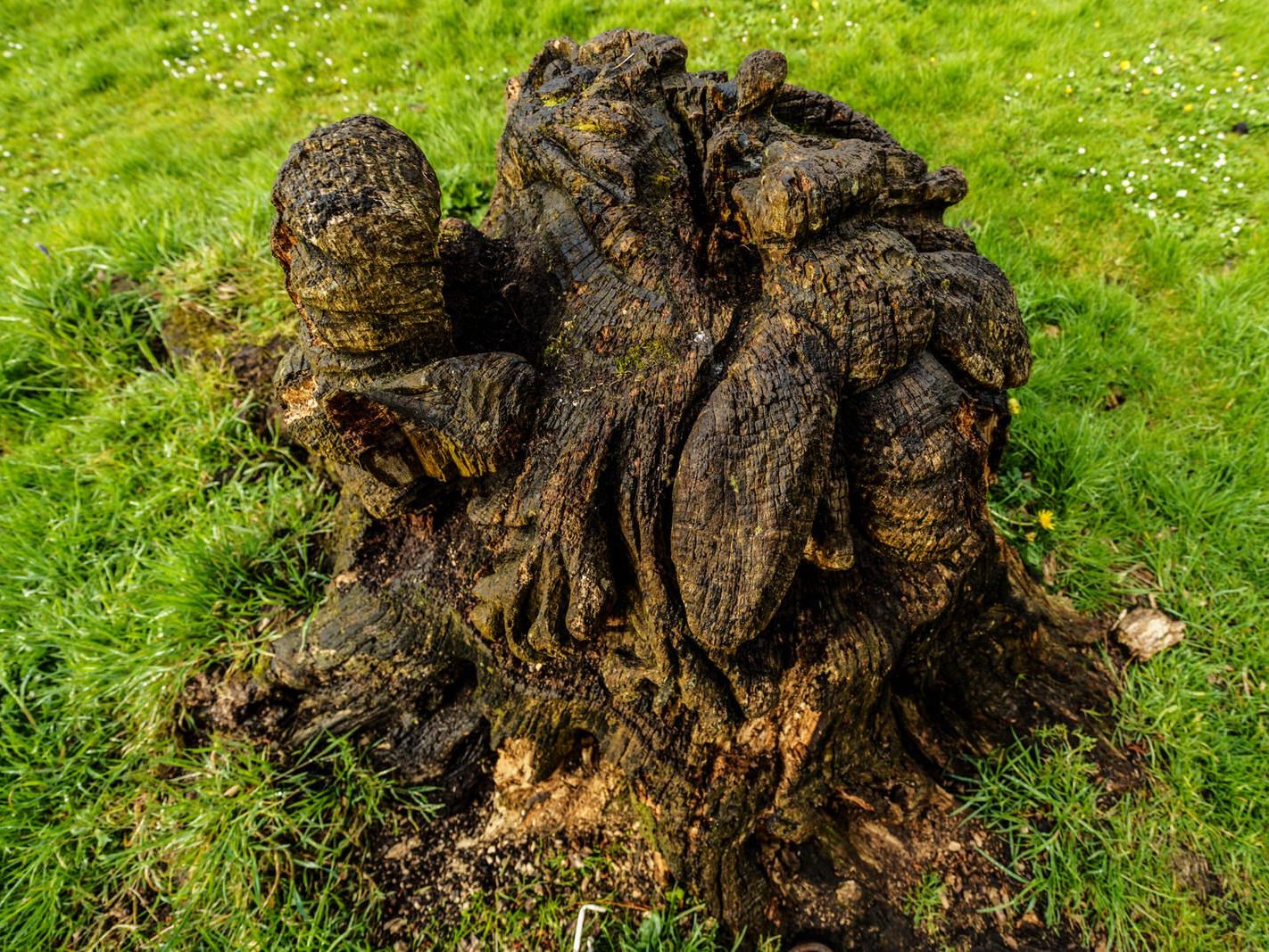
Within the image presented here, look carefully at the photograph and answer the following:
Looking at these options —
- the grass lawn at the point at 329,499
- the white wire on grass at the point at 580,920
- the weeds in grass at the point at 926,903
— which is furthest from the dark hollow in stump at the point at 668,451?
the grass lawn at the point at 329,499

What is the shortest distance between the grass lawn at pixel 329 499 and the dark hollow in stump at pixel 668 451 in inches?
16.6

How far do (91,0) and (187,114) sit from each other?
2315mm

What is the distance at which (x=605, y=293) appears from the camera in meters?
1.97

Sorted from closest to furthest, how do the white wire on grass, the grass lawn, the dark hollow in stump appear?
the dark hollow in stump, the white wire on grass, the grass lawn

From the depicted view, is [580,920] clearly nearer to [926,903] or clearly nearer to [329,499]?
[926,903]

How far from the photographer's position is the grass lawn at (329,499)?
249 cm

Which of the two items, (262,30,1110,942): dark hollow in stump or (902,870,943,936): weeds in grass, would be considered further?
(902,870,943,936): weeds in grass

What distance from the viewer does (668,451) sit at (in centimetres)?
183

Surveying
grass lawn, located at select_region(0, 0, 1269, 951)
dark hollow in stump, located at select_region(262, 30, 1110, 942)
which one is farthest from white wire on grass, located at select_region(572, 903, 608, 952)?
dark hollow in stump, located at select_region(262, 30, 1110, 942)

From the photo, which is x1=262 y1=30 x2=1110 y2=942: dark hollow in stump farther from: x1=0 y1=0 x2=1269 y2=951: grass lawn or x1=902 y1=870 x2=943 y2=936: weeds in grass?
x1=0 y1=0 x2=1269 y2=951: grass lawn

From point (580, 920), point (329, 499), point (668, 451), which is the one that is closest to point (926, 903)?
point (580, 920)

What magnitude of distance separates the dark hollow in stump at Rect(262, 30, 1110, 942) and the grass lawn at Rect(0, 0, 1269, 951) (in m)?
0.42

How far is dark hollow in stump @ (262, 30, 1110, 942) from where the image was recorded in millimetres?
1740

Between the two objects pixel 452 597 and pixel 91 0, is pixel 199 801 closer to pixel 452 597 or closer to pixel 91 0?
pixel 452 597
